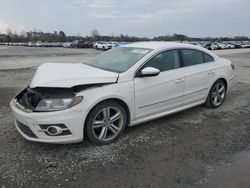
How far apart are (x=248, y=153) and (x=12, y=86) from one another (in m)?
6.98

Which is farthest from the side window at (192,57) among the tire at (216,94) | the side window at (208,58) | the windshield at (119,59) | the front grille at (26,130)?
the front grille at (26,130)

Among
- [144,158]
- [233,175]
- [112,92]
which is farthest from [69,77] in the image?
[233,175]

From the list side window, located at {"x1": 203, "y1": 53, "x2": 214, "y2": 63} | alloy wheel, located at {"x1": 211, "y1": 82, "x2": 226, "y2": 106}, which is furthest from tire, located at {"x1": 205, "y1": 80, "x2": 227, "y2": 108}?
side window, located at {"x1": 203, "y1": 53, "x2": 214, "y2": 63}

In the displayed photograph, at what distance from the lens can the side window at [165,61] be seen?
4598 mm

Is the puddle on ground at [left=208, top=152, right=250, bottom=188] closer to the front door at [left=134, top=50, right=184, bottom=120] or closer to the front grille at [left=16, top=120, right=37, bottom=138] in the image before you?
the front door at [left=134, top=50, right=184, bottom=120]

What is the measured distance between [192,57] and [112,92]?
7.14 feet

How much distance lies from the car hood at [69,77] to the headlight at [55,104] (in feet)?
0.64

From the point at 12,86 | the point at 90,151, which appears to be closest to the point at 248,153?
the point at 90,151

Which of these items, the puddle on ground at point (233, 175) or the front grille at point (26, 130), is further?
the front grille at point (26, 130)

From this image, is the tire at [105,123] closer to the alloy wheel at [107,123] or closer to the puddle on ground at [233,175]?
the alloy wheel at [107,123]

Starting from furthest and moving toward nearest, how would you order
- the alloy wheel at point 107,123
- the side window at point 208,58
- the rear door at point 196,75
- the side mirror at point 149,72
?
the side window at point 208,58
the rear door at point 196,75
the side mirror at point 149,72
the alloy wheel at point 107,123

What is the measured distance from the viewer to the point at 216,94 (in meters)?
5.90

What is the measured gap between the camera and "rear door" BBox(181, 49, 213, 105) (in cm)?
511

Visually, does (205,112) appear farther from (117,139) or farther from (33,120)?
(33,120)
